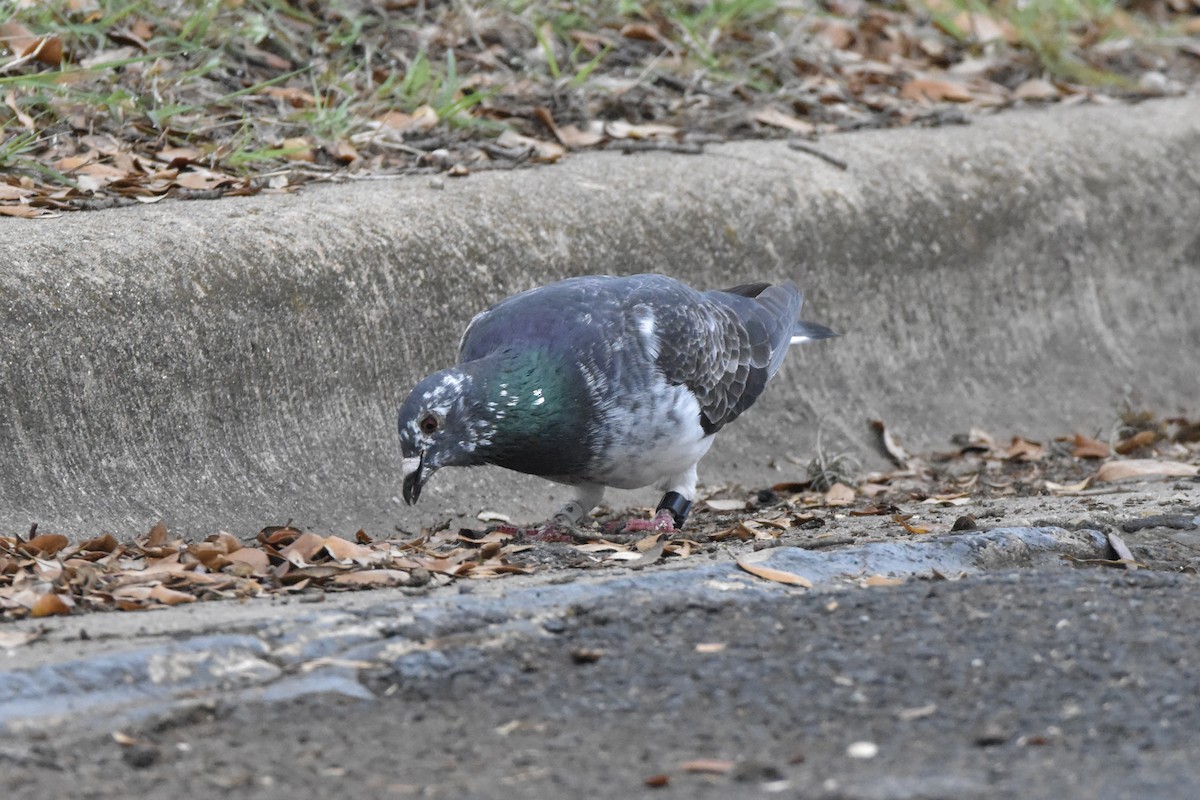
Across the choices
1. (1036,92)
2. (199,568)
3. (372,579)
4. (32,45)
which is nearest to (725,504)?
(372,579)

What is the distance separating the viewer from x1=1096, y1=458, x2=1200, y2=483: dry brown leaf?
5828 millimetres

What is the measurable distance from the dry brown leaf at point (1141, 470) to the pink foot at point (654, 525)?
1.86 metres

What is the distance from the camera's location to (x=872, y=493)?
5742mm

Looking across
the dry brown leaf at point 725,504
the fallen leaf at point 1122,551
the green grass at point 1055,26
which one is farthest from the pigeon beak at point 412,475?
the green grass at point 1055,26

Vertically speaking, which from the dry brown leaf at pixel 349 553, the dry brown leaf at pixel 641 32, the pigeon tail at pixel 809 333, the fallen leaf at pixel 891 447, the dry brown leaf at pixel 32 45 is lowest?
the fallen leaf at pixel 891 447

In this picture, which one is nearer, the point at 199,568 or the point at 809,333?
the point at 199,568

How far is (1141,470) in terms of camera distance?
5844 mm

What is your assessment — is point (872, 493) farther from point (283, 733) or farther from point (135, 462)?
point (283, 733)

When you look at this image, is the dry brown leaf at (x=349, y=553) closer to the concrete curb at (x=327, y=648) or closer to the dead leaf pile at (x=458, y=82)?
the concrete curb at (x=327, y=648)

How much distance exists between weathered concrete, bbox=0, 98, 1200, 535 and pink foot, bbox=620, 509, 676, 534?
2.04ft

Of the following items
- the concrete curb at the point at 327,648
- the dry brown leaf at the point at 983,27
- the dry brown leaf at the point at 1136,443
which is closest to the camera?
the concrete curb at the point at 327,648

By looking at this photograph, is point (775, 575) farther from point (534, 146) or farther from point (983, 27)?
point (983, 27)

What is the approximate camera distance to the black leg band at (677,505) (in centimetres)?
507

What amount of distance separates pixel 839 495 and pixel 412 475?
72.4 inches
